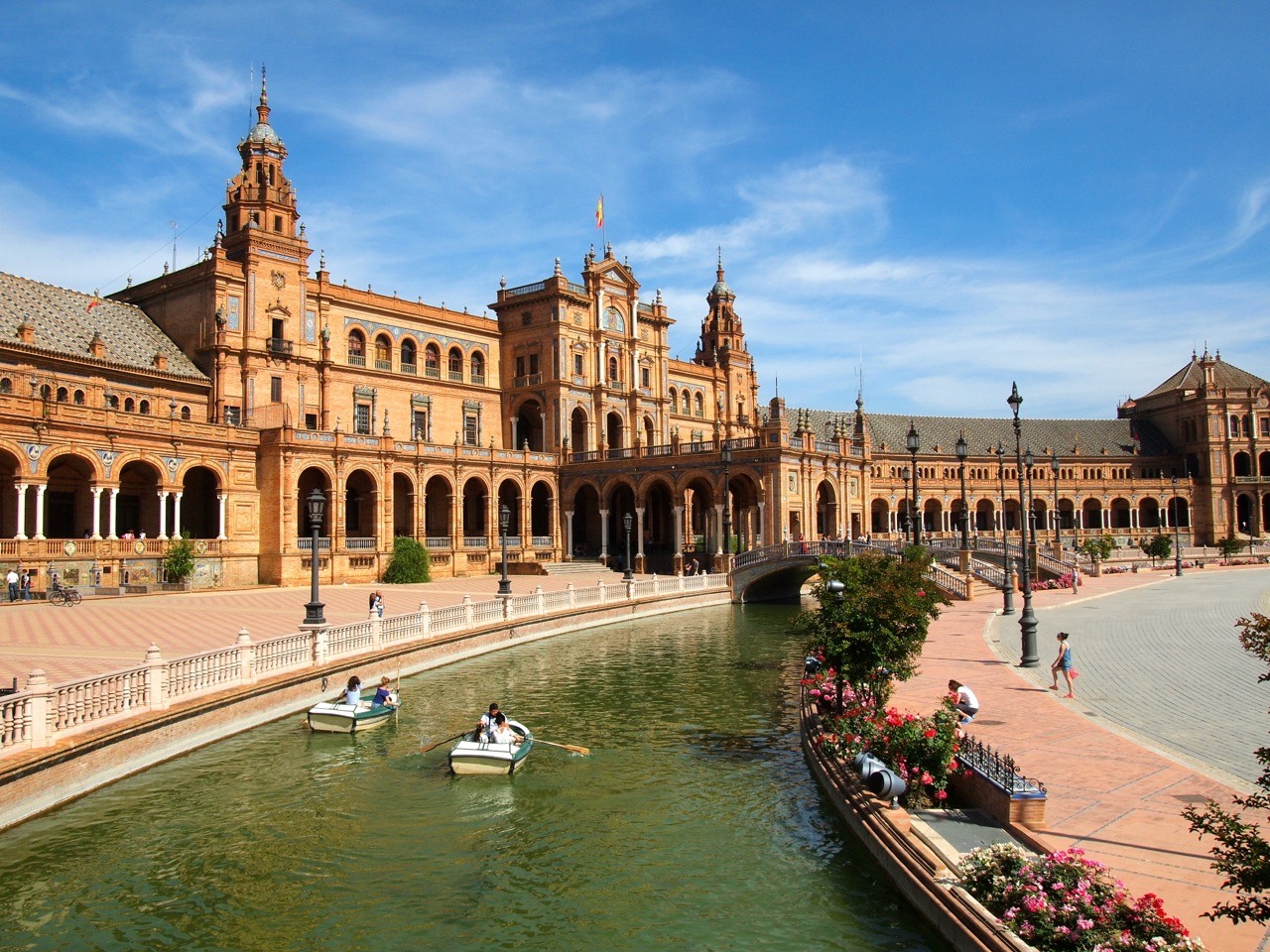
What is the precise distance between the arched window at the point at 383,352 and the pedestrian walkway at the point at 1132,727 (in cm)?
3856

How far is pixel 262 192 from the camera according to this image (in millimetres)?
51625

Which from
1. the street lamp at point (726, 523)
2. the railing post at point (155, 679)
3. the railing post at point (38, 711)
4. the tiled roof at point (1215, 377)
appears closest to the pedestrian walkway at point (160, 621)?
the railing post at point (155, 679)

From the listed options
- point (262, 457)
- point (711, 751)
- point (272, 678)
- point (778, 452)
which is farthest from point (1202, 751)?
point (262, 457)

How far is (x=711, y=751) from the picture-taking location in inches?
707

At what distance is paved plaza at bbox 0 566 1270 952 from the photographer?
10.4 metres

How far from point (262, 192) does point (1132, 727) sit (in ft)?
163

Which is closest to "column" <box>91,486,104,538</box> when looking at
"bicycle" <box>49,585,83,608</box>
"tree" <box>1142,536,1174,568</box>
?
"bicycle" <box>49,585,83,608</box>

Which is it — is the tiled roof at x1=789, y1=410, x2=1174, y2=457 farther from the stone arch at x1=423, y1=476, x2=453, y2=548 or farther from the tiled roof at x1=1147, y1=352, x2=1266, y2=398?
the stone arch at x1=423, y1=476, x2=453, y2=548

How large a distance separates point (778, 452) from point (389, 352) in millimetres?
24829

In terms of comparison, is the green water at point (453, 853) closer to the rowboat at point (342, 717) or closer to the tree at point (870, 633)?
the rowboat at point (342, 717)

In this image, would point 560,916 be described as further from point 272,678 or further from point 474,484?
point 474,484

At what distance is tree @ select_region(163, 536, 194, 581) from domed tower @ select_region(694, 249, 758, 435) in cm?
5068

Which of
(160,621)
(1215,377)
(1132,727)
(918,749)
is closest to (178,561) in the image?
(160,621)

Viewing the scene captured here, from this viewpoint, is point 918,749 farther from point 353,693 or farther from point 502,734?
point 353,693
